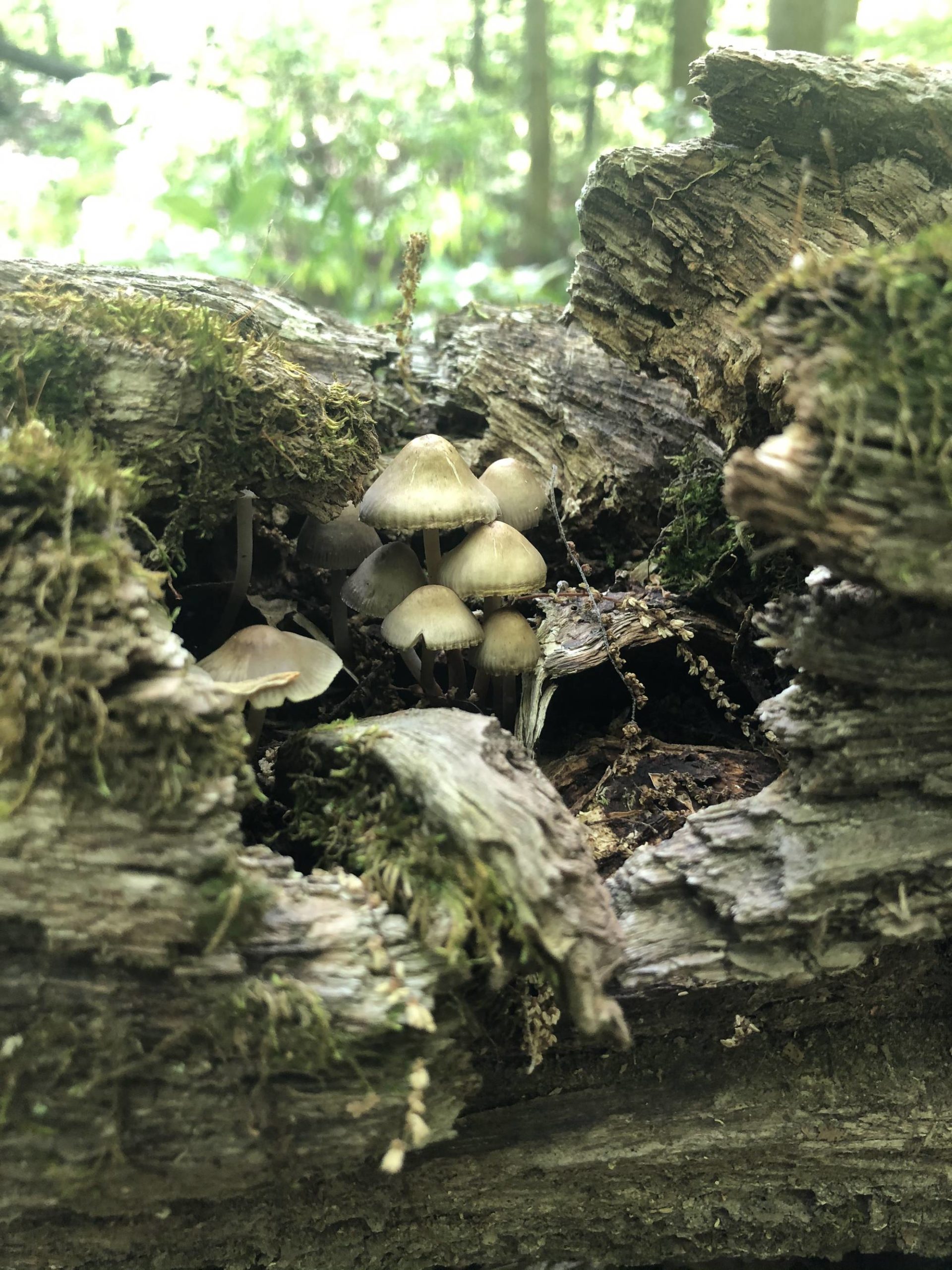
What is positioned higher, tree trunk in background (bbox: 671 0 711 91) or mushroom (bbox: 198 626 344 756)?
tree trunk in background (bbox: 671 0 711 91)

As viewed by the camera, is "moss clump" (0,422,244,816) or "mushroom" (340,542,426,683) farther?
"mushroom" (340,542,426,683)

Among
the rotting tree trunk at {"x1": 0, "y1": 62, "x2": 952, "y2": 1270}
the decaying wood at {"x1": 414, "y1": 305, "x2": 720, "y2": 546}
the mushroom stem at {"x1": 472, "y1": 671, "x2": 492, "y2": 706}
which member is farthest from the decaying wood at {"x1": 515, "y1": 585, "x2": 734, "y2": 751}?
the rotting tree trunk at {"x1": 0, "y1": 62, "x2": 952, "y2": 1270}

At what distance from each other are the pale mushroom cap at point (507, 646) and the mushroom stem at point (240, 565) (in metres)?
0.77

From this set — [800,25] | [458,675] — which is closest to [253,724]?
[458,675]

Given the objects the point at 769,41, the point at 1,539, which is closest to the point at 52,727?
the point at 1,539

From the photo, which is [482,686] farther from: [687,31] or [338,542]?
[687,31]

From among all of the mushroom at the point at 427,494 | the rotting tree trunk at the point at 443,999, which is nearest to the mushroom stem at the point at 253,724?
the rotting tree trunk at the point at 443,999

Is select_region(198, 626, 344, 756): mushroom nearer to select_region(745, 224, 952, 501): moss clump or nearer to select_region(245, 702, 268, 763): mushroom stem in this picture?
select_region(245, 702, 268, 763): mushroom stem

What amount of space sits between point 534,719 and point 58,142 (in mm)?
8997

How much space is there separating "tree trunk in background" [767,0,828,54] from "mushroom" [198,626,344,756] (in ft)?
19.6

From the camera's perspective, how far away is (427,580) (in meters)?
2.68

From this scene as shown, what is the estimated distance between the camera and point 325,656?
86.7 inches

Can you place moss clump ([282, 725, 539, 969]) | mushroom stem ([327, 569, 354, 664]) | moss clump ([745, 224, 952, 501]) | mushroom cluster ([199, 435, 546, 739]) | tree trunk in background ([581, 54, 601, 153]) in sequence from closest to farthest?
moss clump ([745, 224, 952, 501]), moss clump ([282, 725, 539, 969]), mushroom cluster ([199, 435, 546, 739]), mushroom stem ([327, 569, 354, 664]), tree trunk in background ([581, 54, 601, 153])

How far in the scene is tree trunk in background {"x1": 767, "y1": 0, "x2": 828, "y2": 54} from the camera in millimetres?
5742
